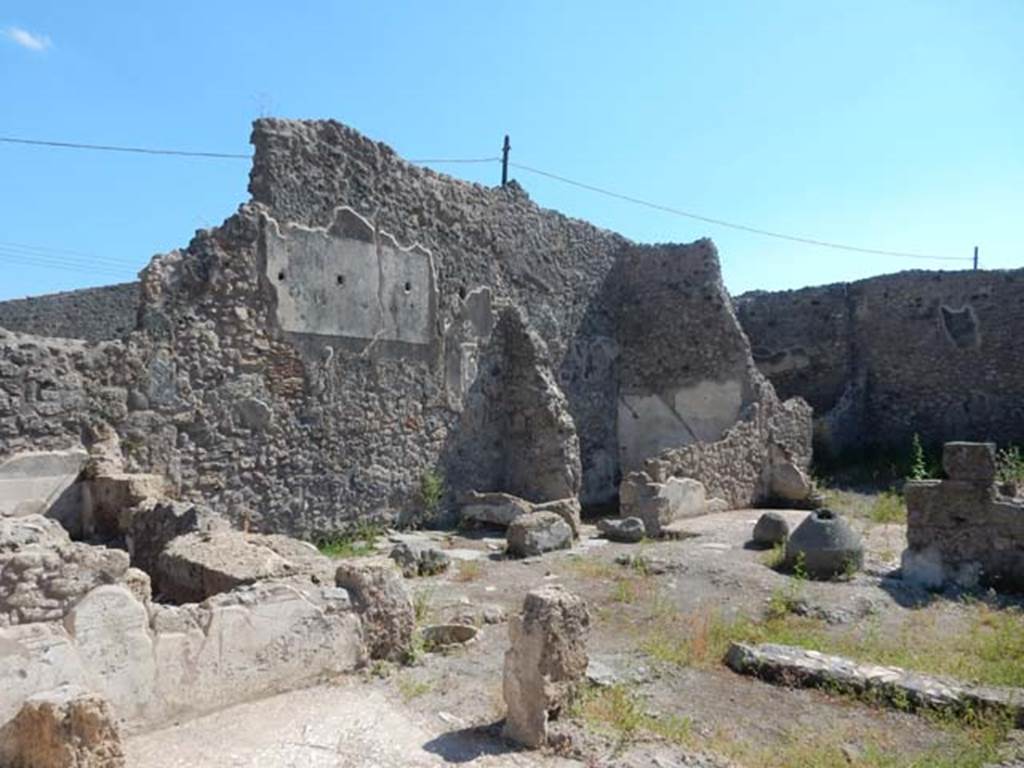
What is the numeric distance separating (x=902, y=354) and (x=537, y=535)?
1122 centimetres

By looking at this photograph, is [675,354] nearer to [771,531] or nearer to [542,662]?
[771,531]

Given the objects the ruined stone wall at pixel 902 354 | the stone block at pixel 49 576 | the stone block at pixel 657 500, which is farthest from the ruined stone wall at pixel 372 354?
the ruined stone wall at pixel 902 354

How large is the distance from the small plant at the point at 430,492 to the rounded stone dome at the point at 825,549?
401 centimetres

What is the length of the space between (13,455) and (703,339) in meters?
9.59

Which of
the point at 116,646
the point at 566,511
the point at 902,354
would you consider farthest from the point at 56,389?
the point at 902,354

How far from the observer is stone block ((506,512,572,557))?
882cm

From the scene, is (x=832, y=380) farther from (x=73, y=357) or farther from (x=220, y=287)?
(x=73, y=357)

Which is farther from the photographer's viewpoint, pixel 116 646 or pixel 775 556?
pixel 775 556

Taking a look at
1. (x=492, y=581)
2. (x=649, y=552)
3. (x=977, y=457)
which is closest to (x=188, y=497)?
(x=492, y=581)

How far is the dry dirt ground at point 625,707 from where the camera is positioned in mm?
3916

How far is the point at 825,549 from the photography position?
26.4 ft

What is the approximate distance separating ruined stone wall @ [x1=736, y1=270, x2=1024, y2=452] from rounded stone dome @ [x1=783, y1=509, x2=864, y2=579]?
8.64 m

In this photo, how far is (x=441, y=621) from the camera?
609 centimetres

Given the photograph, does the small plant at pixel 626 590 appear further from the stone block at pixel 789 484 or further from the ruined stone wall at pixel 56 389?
the stone block at pixel 789 484
